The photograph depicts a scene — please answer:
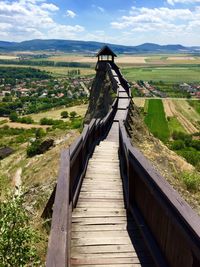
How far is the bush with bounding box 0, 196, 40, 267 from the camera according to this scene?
19.9ft

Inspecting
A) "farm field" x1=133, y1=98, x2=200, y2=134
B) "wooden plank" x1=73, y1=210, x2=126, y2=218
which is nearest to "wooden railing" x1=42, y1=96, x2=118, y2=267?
"wooden plank" x1=73, y1=210, x2=126, y2=218

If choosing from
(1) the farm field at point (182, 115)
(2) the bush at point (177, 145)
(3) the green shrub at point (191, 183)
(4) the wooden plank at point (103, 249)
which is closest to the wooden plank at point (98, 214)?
(4) the wooden plank at point (103, 249)

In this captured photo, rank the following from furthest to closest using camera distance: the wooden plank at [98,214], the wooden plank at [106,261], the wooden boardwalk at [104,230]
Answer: the wooden plank at [98,214] < the wooden boardwalk at [104,230] < the wooden plank at [106,261]

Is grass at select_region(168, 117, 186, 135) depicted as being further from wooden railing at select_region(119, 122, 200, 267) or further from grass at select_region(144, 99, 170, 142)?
wooden railing at select_region(119, 122, 200, 267)

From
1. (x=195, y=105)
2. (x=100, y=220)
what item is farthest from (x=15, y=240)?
(x=195, y=105)

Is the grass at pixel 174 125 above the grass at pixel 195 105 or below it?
below

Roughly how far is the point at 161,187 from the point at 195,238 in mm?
1396

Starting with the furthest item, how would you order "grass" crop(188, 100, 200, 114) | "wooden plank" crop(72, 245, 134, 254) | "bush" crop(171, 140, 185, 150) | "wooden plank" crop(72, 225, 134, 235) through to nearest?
"grass" crop(188, 100, 200, 114)
"bush" crop(171, 140, 185, 150)
"wooden plank" crop(72, 225, 134, 235)
"wooden plank" crop(72, 245, 134, 254)

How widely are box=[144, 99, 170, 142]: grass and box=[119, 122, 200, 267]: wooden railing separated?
248ft

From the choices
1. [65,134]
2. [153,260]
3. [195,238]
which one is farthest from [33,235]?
[65,134]

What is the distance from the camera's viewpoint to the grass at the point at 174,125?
324 ft

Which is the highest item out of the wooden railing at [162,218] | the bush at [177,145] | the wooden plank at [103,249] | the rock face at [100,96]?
the wooden railing at [162,218]

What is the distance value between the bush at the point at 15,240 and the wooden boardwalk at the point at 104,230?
2.65ft

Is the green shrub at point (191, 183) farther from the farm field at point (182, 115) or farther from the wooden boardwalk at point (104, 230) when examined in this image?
the farm field at point (182, 115)
